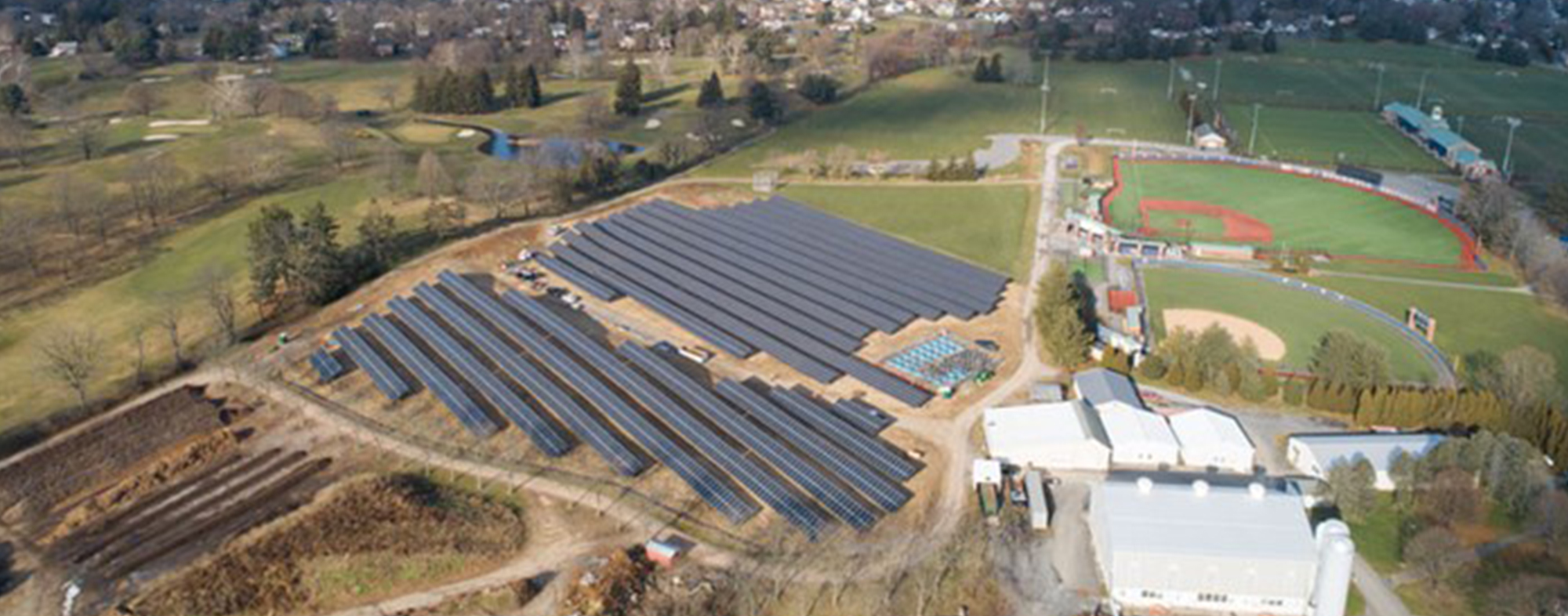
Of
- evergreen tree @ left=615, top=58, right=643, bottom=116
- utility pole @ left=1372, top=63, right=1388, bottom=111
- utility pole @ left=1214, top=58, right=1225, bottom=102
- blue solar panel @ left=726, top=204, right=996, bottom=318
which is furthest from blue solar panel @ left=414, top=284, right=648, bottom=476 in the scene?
utility pole @ left=1372, top=63, right=1388, bottom=111

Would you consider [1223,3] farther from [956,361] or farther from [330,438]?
[330,438]

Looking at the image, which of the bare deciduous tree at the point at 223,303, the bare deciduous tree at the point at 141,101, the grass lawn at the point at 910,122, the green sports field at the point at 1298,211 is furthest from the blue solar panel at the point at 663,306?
the bare deciduous tree at the point at 141,101

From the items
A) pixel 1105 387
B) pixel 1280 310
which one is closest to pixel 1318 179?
pixel 1280 310

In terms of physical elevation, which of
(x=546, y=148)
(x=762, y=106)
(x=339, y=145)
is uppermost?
(x=339, y=145)

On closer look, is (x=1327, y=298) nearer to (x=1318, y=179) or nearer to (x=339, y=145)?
(x=1318, y=179)

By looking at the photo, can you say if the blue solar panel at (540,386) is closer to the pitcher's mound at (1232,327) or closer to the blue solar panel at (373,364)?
the blue solar panel at (373,364)

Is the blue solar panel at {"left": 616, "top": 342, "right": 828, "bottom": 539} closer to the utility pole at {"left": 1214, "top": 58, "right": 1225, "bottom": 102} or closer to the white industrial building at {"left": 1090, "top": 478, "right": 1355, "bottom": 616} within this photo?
the white industrial building at {"left": 1090, "top": 478, "right": 1355, "bottom": 616}
